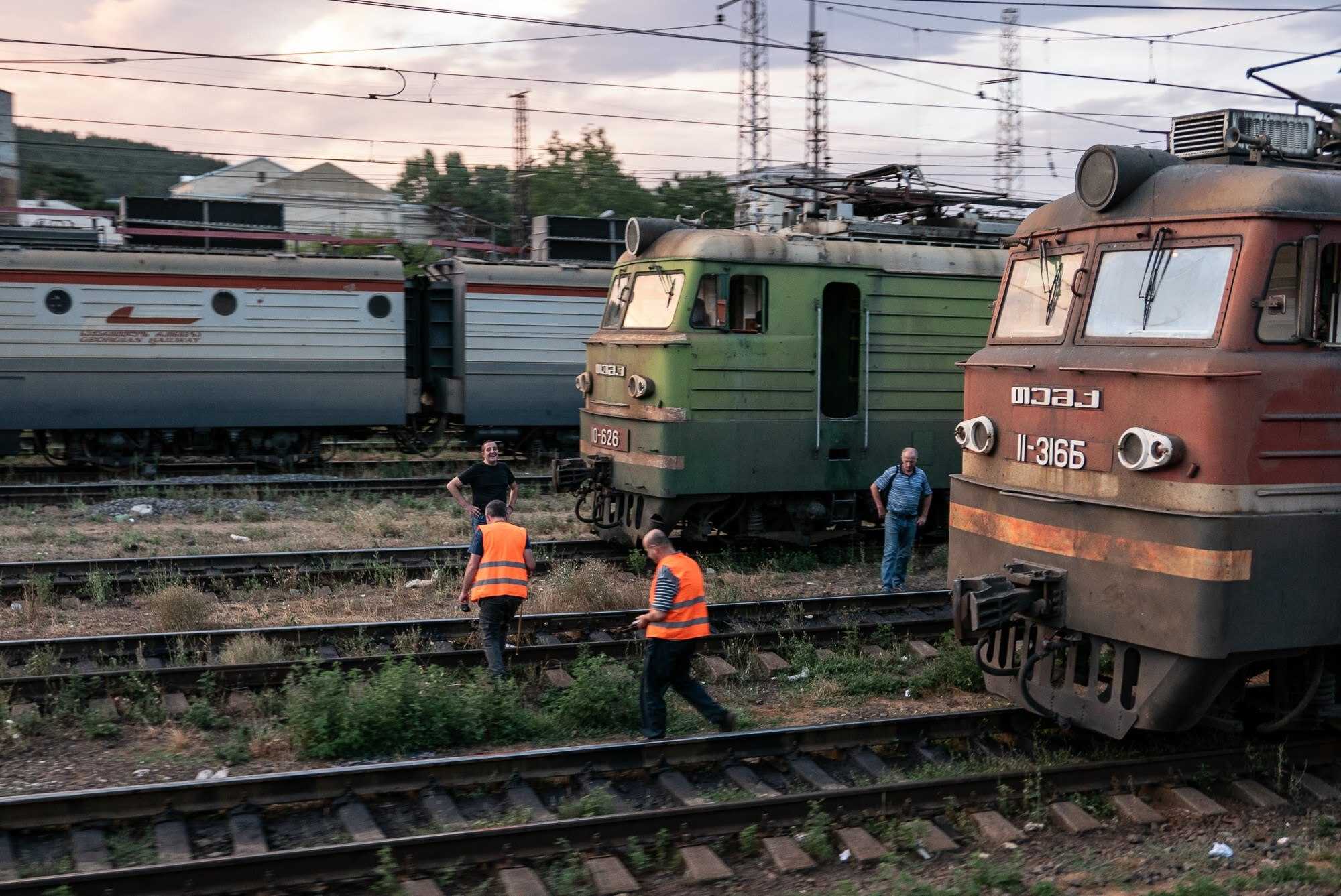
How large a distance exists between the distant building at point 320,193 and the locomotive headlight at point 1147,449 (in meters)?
34.0

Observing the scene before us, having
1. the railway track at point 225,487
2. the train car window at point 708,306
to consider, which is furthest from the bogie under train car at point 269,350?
the train car window at point 708,306

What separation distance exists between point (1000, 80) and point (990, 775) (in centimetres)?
4034

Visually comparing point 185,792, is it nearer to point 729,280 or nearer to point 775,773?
point 775,773

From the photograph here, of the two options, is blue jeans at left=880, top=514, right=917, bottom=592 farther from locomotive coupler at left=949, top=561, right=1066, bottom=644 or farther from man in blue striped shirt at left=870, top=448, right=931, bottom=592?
locomotive coupler at left=949, top=561, right=1066, bottom=644

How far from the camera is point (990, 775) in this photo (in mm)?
6895

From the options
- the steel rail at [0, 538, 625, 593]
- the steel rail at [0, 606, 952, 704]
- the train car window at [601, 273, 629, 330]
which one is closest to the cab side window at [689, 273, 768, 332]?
the train car window at [601, 273, 629, 330]

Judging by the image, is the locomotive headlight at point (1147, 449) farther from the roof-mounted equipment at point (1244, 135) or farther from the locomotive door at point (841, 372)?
the locomotive door at point (841, 372)

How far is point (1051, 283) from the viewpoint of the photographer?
297 inches

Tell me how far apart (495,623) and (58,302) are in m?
12.4

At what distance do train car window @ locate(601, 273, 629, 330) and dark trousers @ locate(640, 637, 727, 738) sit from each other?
20.4ft

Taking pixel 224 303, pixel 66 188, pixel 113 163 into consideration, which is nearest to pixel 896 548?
pixel 224 303

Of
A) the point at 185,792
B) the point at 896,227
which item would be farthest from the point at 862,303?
the point at 185,792

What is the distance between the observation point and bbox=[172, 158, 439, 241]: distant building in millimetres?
44834

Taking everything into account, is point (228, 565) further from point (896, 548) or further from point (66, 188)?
point (66, 188)
